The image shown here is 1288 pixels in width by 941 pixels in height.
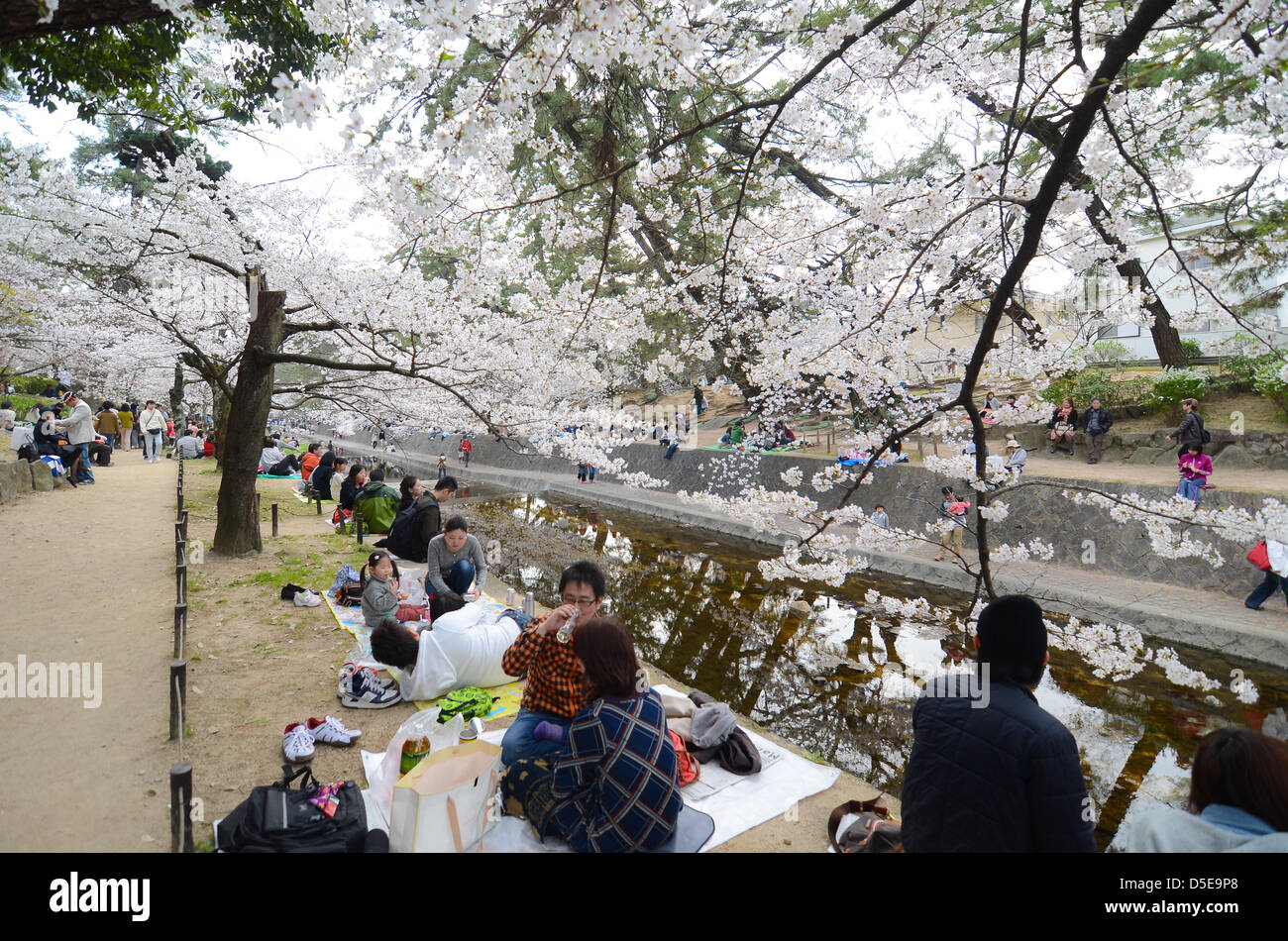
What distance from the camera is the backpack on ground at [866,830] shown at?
2.87 metres

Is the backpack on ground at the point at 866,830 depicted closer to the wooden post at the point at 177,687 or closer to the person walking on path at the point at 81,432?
the wooden post at the point at 177,687

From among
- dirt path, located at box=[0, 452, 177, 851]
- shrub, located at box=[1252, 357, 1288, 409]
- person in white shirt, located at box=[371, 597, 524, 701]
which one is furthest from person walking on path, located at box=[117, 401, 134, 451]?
shrub, located at box=[1252, 357, 1288, 409]

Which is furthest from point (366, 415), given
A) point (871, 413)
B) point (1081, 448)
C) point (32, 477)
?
point (1081, 448)

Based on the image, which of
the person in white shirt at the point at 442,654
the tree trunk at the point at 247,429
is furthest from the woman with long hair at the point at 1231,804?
the tree trunk at the point at 247,429

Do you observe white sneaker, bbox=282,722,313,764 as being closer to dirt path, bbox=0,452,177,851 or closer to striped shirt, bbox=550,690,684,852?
dirt path, bbox=0,452,177,851

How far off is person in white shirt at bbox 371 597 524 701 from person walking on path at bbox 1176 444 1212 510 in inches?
388

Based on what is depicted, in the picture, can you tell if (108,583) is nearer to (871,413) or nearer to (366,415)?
(366,415)

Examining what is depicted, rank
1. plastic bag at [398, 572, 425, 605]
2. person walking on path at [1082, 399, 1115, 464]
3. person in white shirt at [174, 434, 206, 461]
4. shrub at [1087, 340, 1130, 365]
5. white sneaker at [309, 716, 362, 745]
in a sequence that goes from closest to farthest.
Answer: white sneaker at [309, 716, 362, 745]
plastic bag at [398, 572, 425, 605]
person walking on path at [1082, 399, 1115, 464]
shrub at [1087, 340, 1130, 365]
person in white shirt at [174, 434, 206, 461]

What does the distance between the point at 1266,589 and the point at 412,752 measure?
9878 millimetres

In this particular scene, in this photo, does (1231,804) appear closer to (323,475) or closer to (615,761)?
(615,761)

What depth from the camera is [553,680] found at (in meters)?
3.41

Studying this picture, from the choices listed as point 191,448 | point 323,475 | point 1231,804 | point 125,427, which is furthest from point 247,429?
point 125,427

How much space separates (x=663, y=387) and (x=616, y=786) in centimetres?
2420

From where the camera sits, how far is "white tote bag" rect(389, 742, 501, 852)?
2.53 metres
